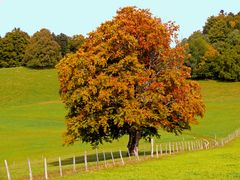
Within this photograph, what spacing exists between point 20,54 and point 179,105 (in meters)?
131

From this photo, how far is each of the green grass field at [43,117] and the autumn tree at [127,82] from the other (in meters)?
14.2

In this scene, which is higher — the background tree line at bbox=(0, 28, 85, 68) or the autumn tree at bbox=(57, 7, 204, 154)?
the background tree line at bbox=(0, 28, 85, 68)

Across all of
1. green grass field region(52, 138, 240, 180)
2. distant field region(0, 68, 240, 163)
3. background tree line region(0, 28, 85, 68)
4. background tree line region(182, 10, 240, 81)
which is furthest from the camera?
background tree line region(0, 28, 85, 68)

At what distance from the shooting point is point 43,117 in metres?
102

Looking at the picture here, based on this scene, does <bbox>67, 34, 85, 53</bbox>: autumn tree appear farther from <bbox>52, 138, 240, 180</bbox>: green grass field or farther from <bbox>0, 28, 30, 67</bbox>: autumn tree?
<bbox>52, 138, 240, 180</bbox>: green grass field

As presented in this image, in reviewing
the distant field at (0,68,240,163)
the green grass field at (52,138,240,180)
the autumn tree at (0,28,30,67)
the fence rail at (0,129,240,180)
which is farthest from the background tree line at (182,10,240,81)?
the green grass field at (52,138,240,180)

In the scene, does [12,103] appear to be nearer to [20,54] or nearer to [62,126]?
[62,126]

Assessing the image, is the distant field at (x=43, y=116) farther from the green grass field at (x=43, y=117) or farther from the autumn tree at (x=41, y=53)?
the autumn tree at (x=41, y=53)

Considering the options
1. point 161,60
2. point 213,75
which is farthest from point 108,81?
point 213,75

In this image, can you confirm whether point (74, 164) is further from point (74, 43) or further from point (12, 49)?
point (74, 43)

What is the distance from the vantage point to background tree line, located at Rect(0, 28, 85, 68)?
157000 mm

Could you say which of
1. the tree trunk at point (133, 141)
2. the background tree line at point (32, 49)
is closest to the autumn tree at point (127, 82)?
the tree trunk at point (133, 141)

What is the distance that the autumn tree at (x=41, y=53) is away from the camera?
156 meters

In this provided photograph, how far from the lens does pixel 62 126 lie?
89750 millimetres
